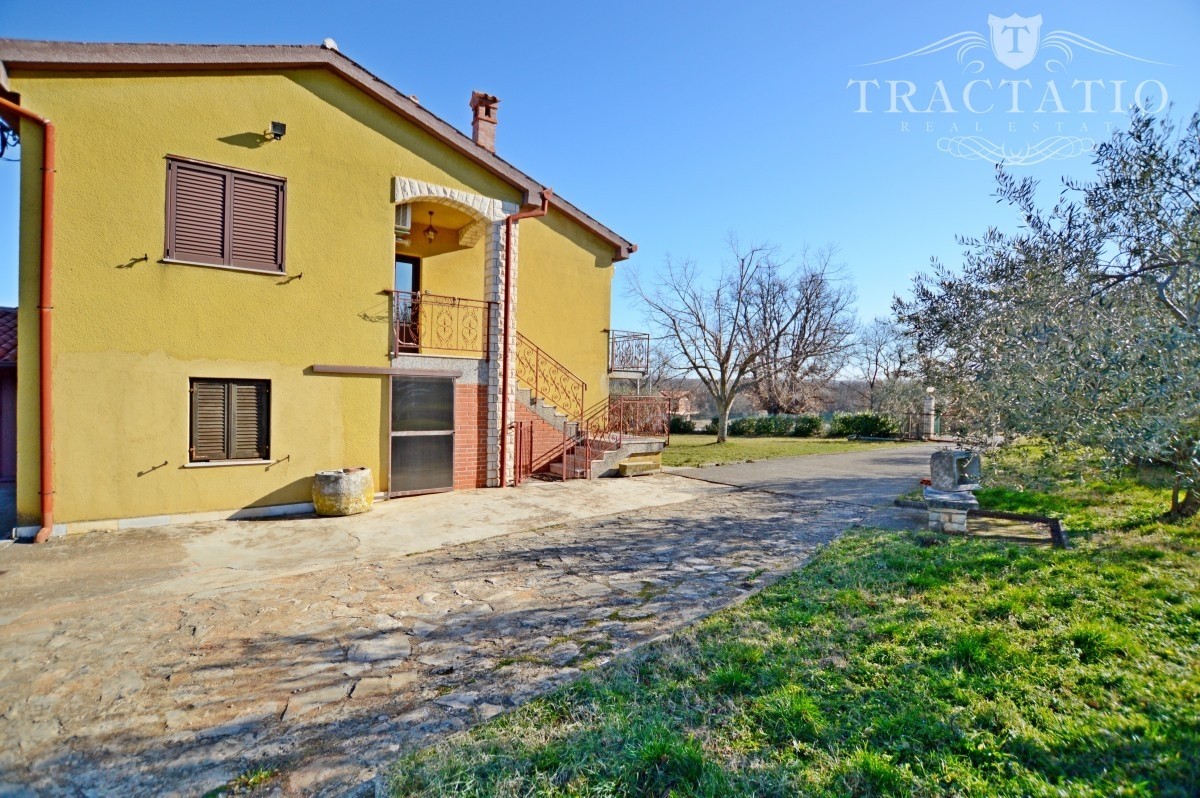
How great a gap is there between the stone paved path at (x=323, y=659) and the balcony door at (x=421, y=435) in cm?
340

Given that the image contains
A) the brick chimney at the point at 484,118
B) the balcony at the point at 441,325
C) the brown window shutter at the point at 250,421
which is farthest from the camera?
the brick chimney at the point at 484,118

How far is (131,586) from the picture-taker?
5223mm

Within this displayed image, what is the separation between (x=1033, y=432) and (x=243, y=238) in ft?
33.8

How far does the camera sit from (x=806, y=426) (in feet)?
96.0

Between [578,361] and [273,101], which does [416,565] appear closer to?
[273,101]

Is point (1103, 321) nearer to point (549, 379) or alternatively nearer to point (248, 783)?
point (248, 783)

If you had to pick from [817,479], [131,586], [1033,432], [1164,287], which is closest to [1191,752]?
[1033,432]

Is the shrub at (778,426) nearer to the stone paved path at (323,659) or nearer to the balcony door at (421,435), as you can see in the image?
the balcony door at (421,435)

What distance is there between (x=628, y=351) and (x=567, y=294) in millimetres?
2415

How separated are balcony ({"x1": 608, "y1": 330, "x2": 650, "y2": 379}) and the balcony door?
17.7 ft

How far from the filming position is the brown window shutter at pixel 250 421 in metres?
8.03

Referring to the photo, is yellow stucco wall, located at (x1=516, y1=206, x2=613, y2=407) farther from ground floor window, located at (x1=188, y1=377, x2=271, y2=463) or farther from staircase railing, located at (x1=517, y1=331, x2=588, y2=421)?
ground floor window, located at (x1=188, y1=377, x2=271, y2=463)

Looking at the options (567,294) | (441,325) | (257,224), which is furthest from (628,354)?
(257,224)

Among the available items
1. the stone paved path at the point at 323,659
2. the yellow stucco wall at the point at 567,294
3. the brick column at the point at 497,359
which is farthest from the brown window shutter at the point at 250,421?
the yellow stucco wall at the point at 567,294
